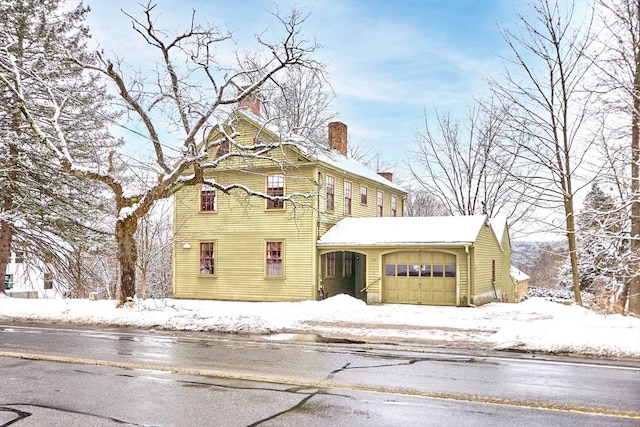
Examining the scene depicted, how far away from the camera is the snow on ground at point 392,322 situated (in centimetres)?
1152

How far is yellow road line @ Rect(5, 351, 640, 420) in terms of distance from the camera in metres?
6.28

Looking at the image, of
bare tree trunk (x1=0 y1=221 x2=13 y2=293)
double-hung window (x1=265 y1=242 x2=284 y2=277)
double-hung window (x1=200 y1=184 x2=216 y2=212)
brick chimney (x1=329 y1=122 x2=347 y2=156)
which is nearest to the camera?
bare tree trunk (x1=0 y1=221 x2=13 y2=293)

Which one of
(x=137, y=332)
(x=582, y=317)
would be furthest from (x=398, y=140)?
(x=137, y=332)

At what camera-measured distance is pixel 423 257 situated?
72.2ft

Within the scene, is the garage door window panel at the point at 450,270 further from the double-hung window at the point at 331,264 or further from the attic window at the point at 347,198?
the attic window at the point at 347,198

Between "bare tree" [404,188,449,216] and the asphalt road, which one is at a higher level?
"bare tree" [404,188,449,216]

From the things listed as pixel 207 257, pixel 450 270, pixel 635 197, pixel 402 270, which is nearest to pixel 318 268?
pixel 402 270

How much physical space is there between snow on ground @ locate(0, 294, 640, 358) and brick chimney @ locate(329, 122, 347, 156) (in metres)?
10.8

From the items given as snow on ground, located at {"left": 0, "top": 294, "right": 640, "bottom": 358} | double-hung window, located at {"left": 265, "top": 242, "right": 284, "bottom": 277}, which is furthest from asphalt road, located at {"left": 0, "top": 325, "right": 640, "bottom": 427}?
double-hung window, located at {"left": 265, "top": 242, "right": 284, "bottom": 277}

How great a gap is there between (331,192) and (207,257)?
6.50 meters

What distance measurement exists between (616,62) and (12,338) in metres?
18.0

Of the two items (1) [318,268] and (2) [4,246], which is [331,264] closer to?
(1) [318,268]

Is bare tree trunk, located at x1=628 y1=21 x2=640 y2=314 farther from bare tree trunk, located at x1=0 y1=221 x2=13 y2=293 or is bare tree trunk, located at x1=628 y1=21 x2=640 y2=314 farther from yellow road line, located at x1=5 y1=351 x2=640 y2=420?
bare tree trunk, located at x1=0 y1=221 x2=13 y2=293

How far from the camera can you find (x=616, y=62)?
16.1m
